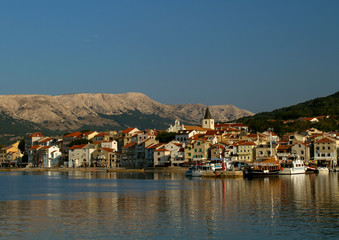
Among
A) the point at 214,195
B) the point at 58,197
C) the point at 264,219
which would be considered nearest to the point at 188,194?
the point at 214,195

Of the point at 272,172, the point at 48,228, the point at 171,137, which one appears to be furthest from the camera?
the point at 171,137

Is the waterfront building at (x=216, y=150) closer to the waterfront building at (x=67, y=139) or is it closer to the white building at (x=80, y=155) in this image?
the white building at (x=80, y=155)

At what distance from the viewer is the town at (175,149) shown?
4665 inches

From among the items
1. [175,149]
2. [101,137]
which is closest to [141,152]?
[175,149]

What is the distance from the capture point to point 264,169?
299 feet

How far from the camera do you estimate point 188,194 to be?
52781 millimetres

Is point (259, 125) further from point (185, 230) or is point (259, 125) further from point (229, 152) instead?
point (185, 230)

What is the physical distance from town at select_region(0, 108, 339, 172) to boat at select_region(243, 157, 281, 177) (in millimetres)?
7870

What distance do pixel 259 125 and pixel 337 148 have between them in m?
47.3

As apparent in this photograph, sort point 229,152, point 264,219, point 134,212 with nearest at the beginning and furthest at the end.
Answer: point 264,219 → point 134,212 → point 229,152

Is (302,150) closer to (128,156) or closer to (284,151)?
(284,151)

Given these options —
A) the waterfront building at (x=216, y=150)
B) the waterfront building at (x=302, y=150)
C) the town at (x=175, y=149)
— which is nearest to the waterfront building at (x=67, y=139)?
the town at (x=175, y=149)

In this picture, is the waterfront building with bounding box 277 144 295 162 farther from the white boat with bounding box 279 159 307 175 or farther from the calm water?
the calm water

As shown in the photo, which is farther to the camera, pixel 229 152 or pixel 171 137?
pixel 171 137
